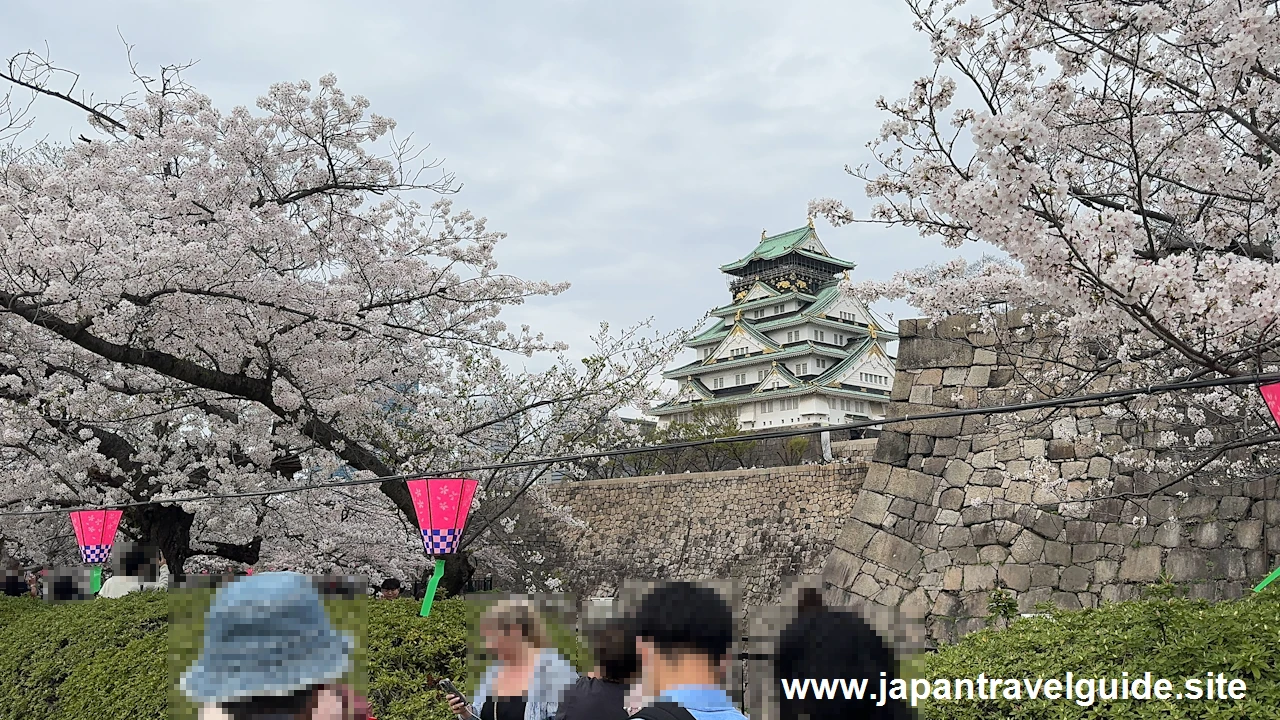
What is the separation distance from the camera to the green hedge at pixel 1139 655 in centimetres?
241

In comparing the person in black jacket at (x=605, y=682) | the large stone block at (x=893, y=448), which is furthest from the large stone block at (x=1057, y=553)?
the person in black jacket at (x=605, y=682)

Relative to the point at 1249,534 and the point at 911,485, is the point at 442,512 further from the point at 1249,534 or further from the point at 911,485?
the point at 1249,534

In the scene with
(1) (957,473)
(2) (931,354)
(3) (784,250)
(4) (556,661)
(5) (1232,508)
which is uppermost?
(3) (784,250)

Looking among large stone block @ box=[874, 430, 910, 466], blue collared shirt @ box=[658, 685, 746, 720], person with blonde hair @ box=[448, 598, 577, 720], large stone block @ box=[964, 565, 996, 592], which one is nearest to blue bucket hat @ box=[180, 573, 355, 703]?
blue collared shirt @ box=[658, 685, 746, 720]

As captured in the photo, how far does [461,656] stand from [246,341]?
3.79 m

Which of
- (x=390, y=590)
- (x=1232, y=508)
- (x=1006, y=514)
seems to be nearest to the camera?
(x=390, y=590)

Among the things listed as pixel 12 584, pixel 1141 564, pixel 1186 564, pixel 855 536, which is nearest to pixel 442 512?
pixel 855 536

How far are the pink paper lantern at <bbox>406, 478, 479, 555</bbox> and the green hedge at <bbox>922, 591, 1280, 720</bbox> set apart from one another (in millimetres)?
3111

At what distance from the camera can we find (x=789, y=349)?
3027cm

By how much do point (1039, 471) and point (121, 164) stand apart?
321 inches

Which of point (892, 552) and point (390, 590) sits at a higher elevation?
point (892, 552)

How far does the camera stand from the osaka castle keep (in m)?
28.4

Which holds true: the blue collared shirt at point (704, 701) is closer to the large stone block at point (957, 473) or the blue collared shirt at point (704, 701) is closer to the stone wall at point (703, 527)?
the large stone block at point (957, 473)

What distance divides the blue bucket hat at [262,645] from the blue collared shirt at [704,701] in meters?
0.71
